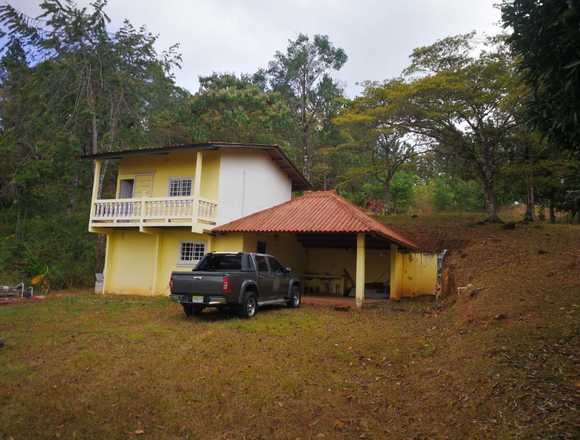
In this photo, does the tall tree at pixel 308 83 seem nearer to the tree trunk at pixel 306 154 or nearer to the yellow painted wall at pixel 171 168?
the tree trunk at pixel 306 154

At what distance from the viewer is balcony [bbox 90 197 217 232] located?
1616cm

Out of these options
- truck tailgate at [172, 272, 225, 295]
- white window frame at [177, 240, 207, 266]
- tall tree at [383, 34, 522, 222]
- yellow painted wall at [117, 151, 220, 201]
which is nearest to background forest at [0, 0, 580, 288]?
tall tree at [383, 34, 522, 222]

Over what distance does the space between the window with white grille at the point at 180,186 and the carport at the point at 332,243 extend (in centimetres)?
251

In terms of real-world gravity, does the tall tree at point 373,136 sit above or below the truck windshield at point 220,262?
above

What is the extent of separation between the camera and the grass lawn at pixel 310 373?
16.0 ft

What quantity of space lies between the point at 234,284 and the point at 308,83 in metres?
26.7

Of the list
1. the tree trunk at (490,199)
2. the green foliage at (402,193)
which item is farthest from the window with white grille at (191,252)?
the green foliage at (402,193)

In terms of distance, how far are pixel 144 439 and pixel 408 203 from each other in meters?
32.4

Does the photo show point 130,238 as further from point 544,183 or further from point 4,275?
point 544,183

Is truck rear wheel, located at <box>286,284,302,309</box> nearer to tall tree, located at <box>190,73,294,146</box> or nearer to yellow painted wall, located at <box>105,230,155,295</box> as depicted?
yellow painted wall, located at <box>105,230,155,295</box>

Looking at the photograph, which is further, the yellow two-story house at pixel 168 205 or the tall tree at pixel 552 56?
the yellow two-story house at pixel 168 205

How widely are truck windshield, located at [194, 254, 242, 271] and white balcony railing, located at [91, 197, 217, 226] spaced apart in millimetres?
3764

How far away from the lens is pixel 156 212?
55.1 feet

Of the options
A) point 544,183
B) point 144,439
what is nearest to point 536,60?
point 144,439
